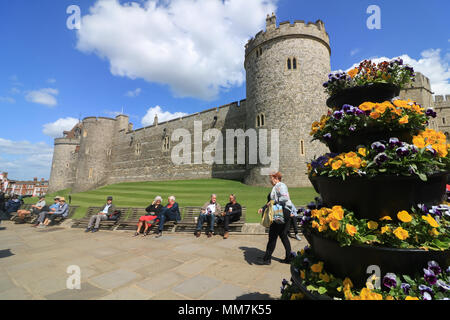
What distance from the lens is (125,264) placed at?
402 centimetres

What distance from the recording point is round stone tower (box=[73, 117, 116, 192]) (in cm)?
3341

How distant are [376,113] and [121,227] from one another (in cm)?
811

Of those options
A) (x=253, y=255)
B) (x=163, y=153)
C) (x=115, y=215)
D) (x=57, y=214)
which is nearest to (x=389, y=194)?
(x=253, y=255)

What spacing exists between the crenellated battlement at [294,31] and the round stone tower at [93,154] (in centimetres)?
2953

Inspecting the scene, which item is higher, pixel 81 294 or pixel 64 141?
pixel 64 141

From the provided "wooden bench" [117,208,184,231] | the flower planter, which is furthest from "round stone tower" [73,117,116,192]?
the flower planter

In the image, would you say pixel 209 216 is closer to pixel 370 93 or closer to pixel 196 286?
pixel 196 286

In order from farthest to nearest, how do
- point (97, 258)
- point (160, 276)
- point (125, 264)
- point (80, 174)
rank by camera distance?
point (80, 174) → point (97, 258) → point (125, 264) → point (160, 276)

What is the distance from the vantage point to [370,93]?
1779 millimetres

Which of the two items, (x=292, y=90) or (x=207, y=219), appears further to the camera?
(x=292, y=90)

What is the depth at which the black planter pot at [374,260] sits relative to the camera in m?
1.29

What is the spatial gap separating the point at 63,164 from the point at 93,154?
473 inches

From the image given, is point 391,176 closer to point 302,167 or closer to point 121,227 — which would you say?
point 121,227
